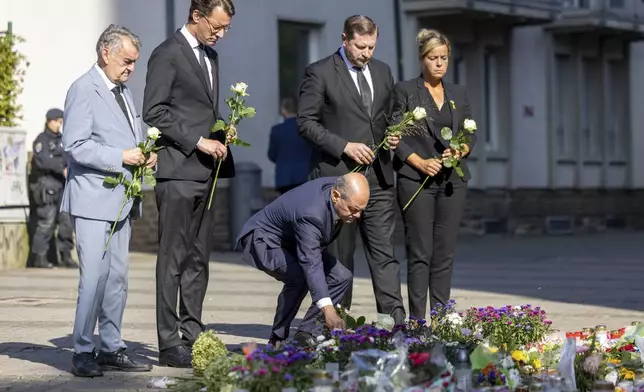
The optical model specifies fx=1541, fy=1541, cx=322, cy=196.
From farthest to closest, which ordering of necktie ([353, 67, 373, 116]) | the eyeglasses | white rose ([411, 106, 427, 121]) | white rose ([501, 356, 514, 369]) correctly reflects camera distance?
necktie ([353, 67, 373, 116])
white rose ([411, 106, 427, 121])
the eyeglasses
white rose ([501, 356, 514, 369])

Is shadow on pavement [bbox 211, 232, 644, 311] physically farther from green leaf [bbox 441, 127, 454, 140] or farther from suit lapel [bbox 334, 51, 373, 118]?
suit lapel [bbox 334, 51, 373, 118]

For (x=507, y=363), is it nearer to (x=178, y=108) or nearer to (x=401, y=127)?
(x=401, y=127)

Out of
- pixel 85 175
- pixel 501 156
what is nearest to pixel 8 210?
pixel 85 175

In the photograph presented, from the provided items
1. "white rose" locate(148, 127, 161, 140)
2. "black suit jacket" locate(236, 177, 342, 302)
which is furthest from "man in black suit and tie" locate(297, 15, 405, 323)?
"white rose" locate(148, 127, 161, 140)

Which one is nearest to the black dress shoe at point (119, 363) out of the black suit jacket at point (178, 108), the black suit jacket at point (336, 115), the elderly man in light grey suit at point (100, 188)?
the elderly man in light grey suit at point (100, 188)

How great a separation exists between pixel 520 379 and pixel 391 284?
245cm

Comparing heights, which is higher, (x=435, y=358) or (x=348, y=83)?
(x=348, y=83)

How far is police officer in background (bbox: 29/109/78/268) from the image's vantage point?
18281 mm

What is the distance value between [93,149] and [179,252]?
3.17ft

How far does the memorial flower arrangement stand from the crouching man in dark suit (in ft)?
1.02

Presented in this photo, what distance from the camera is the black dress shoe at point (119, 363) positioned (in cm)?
856

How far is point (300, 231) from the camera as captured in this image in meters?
8.45

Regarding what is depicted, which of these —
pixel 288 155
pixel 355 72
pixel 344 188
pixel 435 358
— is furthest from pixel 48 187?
pixel 435 358

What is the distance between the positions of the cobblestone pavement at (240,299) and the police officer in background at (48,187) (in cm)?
63
